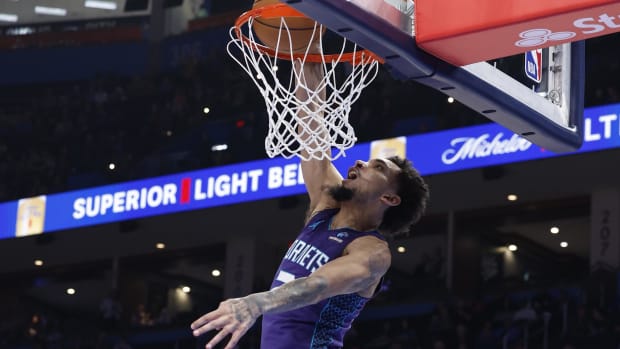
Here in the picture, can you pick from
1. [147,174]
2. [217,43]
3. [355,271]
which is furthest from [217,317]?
[217,43]

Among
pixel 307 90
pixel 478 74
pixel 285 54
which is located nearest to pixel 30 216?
pixel 285 54

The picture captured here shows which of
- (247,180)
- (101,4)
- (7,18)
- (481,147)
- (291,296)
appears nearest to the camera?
(291,296)

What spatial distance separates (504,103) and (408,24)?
61 centimetres

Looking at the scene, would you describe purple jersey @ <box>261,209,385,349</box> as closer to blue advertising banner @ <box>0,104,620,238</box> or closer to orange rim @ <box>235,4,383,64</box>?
orange rim @ <box>235,4,383,64</box>

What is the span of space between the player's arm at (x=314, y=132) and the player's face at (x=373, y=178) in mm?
175

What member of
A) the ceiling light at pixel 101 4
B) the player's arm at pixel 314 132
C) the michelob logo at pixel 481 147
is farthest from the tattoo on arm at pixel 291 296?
the ceiling light at pixel 101 4

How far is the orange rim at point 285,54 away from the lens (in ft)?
18.2

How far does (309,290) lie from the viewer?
4.54 meters

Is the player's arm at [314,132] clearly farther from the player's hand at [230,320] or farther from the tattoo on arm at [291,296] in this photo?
the player's hand at [230,320]

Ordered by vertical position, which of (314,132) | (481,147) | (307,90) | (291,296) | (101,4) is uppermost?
(101,4)

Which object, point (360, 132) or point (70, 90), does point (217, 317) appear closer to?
point (360, 132)

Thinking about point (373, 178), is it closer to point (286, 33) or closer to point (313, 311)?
point (313, 311)

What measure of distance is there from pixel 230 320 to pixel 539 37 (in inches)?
71.8

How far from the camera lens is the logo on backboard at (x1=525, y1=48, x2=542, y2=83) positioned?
556 cm
